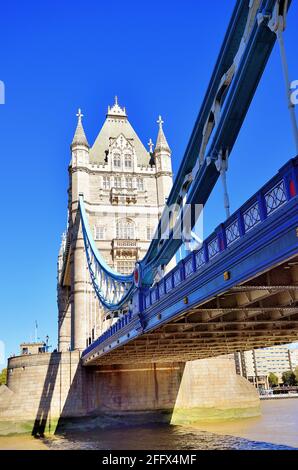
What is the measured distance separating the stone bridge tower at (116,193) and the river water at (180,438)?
13.9 m

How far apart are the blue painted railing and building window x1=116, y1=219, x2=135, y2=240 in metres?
33.6

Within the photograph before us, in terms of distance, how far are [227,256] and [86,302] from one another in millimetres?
34681

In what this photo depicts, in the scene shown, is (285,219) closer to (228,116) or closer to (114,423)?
(228,116)

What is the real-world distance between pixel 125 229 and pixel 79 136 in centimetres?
1114

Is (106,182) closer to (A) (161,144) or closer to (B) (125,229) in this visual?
(B) (125,229)

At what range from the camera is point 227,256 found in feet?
36.0

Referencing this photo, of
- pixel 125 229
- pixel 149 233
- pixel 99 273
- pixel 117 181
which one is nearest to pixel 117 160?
pixel 117 181

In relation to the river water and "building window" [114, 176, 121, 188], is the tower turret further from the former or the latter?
the river water

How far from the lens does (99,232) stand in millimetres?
49094

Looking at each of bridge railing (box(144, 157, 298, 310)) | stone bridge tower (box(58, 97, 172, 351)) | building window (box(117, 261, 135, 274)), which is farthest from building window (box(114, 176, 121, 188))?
bridge railing (box(144, 157, 298, 310))

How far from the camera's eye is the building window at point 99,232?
48728mm

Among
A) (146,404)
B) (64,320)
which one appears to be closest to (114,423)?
(146,404)

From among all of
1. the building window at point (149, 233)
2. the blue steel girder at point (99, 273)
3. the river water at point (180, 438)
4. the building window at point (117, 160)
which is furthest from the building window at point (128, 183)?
the river water at point (180, 438)
